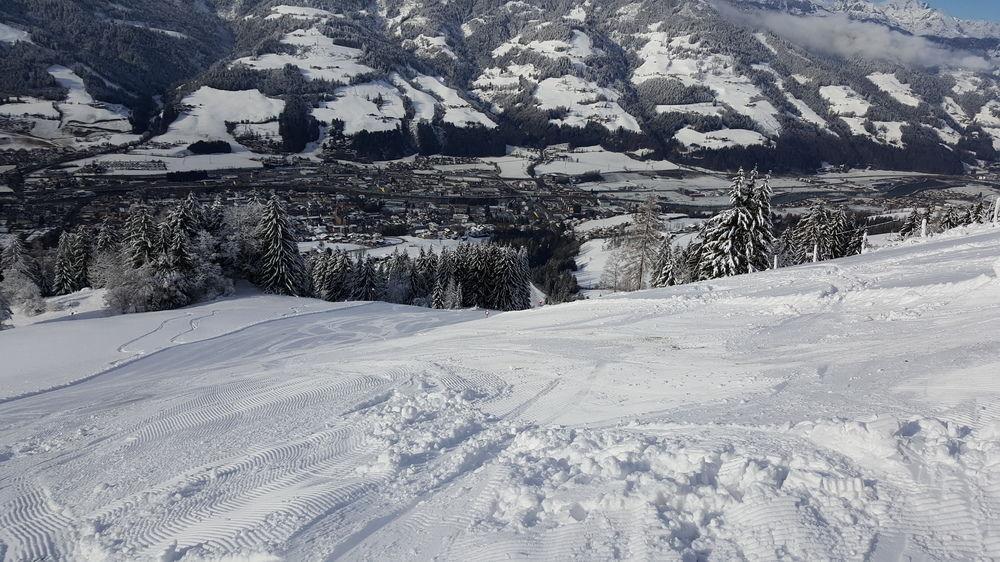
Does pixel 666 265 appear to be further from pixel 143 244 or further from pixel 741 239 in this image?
pixel 143 244

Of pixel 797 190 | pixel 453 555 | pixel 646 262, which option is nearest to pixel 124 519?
pixel 453 555

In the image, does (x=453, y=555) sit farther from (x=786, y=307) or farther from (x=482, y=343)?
(x=786, y=307)

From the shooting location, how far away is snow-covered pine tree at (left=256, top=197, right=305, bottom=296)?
37688 millimetres

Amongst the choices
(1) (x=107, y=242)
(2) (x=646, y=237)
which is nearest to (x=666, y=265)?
(2) (x=646, y=237)

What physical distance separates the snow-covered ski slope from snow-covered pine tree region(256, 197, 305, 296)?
2445 cm

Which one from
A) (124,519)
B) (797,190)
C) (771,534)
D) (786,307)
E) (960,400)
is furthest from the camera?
(797,190)

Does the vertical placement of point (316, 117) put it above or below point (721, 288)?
above

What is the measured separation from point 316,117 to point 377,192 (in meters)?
74.1

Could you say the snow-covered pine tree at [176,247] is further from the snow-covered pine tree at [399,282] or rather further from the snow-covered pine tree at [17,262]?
the snow-covered pine tree at [399,282]

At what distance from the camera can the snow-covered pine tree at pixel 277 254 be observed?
37688 millimetres

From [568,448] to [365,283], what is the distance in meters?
48.9

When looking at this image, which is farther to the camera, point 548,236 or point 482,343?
point 548,236

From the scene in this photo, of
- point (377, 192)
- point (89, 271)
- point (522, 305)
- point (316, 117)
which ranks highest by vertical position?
point (316, 117)

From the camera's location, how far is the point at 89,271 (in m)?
47.4
